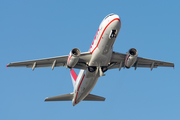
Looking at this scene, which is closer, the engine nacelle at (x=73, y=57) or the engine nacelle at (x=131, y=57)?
the engine nacelle at (x=73, y=57)

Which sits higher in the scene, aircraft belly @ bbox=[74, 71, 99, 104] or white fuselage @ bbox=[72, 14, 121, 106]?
white fuselage @ bbox=[72, 14, 121, 106]

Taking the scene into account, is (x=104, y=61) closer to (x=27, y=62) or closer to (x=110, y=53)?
(x=110, y=53)

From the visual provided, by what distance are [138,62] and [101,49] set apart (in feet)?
25.2

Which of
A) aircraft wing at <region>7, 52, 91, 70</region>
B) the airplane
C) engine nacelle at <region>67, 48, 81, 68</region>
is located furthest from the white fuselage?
engine nacelle at <region>67, 48, 81, 68</region>

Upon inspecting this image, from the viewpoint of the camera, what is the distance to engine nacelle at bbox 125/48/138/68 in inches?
1327

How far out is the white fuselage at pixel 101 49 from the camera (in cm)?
3075

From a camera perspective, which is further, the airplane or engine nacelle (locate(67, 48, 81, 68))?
engine nacelle (locate(67, 48, 81, 68))

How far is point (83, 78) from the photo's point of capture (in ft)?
120

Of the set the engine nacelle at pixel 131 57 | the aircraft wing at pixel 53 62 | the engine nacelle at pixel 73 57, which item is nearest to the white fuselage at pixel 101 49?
the aircraft wing at pixel 53 62

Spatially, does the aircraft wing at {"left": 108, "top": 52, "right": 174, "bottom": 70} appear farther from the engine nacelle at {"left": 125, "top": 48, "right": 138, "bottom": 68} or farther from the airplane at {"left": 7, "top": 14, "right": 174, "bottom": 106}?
the engine nacelle at {"left": 125, "top": 48, "right": 138, "bottom": 68}

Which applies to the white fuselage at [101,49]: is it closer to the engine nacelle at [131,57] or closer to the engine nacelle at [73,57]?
the engine nacelle at [73,57]

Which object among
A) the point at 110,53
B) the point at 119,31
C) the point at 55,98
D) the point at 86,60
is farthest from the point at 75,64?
the point at 55,98

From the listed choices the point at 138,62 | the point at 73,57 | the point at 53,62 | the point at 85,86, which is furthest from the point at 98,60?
the point at 138,62

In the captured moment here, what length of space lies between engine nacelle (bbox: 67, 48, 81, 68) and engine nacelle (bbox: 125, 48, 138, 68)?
612 centimetres
